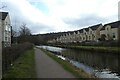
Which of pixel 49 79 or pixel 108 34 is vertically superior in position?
pixel 108 34

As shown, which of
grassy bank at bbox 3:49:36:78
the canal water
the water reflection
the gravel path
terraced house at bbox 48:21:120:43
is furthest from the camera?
terraced house at bbox 48:21:120:43

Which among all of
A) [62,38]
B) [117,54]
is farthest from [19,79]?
[62,38]

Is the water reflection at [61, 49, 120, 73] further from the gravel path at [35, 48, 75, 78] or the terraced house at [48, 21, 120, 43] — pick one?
the terraced house at [48, 21, 120, 43]

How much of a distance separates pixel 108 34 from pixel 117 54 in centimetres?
4077

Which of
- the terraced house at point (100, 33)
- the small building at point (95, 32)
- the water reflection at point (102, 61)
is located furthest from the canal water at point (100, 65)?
the small building at point (95, 32)

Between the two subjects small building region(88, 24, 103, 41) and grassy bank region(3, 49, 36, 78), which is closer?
grassy bank region(3, 49, 36, 78)

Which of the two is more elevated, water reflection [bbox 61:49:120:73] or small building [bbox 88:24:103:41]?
small building [bbox 88:24:103:41]

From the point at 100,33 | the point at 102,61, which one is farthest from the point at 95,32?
the point at 102,61

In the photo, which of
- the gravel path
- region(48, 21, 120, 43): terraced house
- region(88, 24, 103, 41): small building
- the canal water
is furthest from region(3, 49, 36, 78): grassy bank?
region(88, 24, 103, 41): small building

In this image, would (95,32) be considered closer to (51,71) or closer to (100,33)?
(100,33)

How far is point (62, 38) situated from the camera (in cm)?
15512

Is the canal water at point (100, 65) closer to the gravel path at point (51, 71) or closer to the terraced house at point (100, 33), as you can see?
the gravel path at point (51, 71)

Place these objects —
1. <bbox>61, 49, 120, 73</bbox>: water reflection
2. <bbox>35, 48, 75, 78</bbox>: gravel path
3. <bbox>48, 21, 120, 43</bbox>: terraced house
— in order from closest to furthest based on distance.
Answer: <bbox>35, 48, 75, 78</bbox>: gravel path < <bbox>61, 49, 120, 73</bbox>: water reflection < <bbox>48, 21, 120, 43</bbox>: terraced house

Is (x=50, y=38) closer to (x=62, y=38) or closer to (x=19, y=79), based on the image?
(x=62, y=38)
